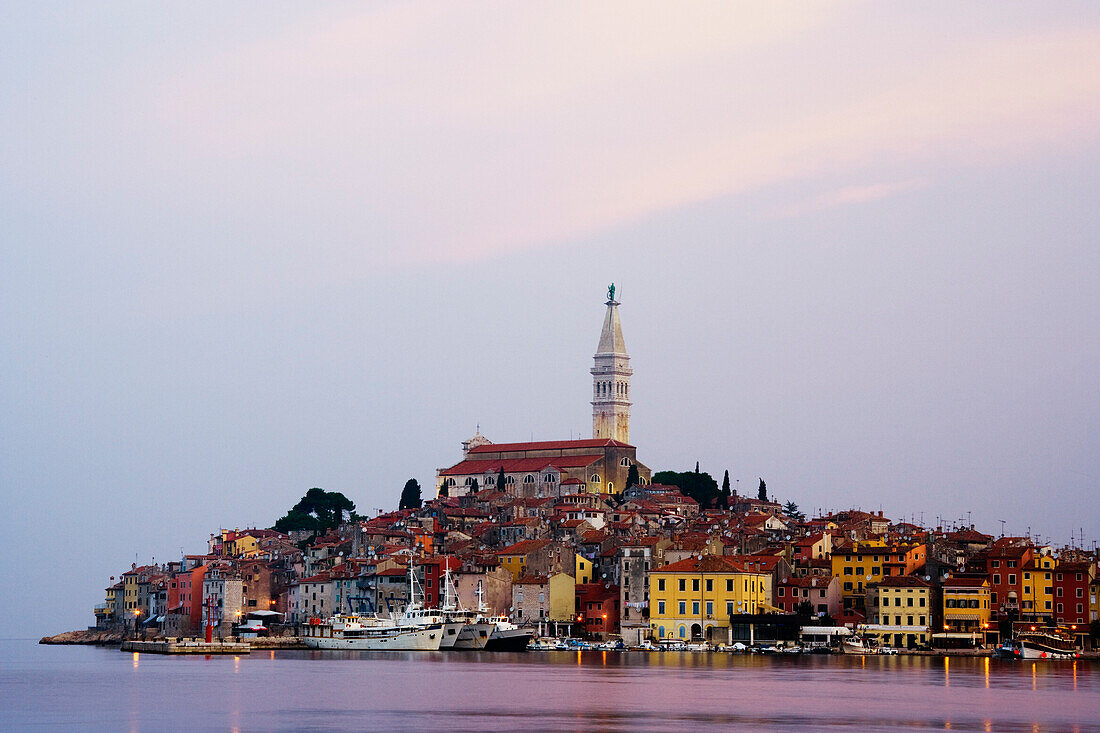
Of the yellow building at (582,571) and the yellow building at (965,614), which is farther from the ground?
the yellow building at (582,571)

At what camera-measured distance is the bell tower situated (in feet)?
518

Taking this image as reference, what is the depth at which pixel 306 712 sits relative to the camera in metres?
48.1

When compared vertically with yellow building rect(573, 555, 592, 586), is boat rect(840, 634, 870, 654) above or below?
below

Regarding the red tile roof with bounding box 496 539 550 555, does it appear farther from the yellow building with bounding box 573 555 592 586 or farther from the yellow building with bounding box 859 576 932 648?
the yellow building with bounding box 859 576 932 648

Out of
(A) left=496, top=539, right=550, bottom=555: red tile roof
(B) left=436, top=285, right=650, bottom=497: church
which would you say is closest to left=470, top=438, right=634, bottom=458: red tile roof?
(B) left=436, top=285, right=650, bottom=497: church

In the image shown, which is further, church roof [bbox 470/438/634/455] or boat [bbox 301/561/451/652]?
church roof [bbox 470/438/634/455]

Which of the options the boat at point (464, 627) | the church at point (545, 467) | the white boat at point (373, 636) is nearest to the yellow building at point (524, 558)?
the boat at point (464, 627)

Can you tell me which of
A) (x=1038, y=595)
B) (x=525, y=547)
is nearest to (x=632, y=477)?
(x=525, y=547)

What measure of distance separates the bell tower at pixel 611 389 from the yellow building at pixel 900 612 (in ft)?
235

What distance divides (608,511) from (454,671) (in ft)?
159

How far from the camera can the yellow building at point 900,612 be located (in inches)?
3359

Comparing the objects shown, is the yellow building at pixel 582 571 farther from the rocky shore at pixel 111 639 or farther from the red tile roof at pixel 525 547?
the rocky shore at pixel 111 639

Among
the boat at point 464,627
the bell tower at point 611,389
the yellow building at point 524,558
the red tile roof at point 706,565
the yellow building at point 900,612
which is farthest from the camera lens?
the bell tower at point 611,389

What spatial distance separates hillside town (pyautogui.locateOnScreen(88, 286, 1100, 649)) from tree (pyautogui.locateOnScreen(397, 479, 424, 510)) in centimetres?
407
